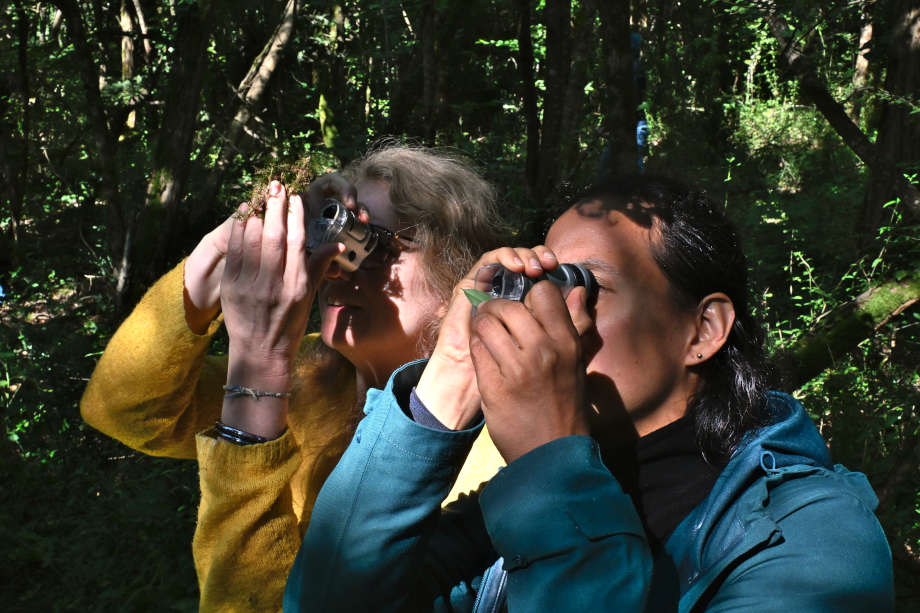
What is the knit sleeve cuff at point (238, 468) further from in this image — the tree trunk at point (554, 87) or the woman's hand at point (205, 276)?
the tree trunk at point (554, 87)

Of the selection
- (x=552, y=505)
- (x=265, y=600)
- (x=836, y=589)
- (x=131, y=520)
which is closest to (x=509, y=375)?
(x=552, y=505)

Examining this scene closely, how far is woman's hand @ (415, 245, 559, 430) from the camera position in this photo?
1.41m

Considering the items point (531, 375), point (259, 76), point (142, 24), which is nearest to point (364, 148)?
point (259, 76)

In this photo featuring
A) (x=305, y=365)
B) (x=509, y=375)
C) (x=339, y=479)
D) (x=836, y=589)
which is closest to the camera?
(x=836, y=589)

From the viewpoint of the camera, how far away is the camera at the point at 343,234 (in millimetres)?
1988

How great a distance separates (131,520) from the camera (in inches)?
169

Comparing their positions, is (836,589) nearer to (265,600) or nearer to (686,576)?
(686,576)

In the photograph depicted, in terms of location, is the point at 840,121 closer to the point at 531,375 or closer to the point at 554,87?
the point at 554,87

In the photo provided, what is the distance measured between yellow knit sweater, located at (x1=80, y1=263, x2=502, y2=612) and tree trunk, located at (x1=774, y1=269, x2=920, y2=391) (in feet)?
7.11

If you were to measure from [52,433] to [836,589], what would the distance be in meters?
5.20

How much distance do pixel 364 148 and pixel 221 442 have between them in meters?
5.46

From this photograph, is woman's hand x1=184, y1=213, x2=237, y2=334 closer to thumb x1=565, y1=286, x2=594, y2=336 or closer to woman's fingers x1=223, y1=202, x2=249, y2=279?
woman's fingers x1=223, y1=202, x2=249, y2=279

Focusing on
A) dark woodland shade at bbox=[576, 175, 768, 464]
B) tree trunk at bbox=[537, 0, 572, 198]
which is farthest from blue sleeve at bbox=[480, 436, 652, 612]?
tree trunk at bbox=[537, 0, 572, 198]

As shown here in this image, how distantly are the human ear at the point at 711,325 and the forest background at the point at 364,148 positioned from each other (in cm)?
31
